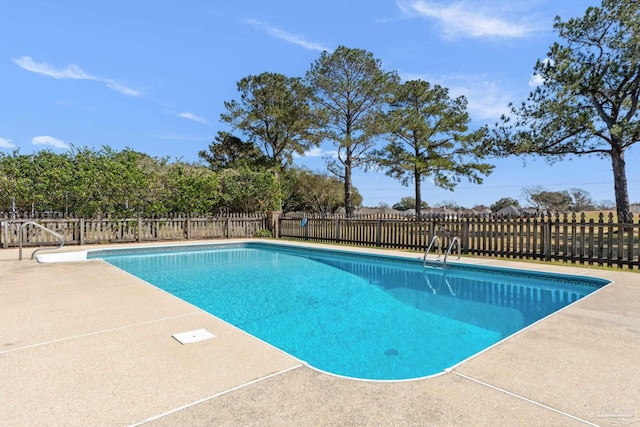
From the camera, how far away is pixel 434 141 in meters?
22.7

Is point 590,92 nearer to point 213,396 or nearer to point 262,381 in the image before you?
point 262,381

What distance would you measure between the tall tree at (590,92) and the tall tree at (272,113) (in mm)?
12150

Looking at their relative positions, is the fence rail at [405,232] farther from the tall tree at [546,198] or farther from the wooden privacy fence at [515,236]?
the tall tree at [546,198]

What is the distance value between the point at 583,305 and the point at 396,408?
136 inches

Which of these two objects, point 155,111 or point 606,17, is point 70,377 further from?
point 155,111

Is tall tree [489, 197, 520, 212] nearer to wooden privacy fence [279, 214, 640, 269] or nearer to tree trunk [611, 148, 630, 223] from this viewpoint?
tree trunk [611, 148, 630, 223]

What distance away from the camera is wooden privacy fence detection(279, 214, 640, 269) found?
718 cm

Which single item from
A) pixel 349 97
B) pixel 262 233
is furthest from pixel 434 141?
pixel 262 233

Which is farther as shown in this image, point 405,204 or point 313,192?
point 405,204

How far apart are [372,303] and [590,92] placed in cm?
1315

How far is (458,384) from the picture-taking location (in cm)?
216

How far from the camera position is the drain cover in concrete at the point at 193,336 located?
292 cm

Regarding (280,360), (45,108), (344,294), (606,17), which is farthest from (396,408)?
(45,108)

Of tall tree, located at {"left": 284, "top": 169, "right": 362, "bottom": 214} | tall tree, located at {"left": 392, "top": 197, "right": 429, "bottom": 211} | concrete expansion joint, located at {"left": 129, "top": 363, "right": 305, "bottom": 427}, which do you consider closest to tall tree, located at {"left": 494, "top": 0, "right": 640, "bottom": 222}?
concrete expansion joint, located at {"left": 129, "top": 363, "right": 305, "bottom": 427}
